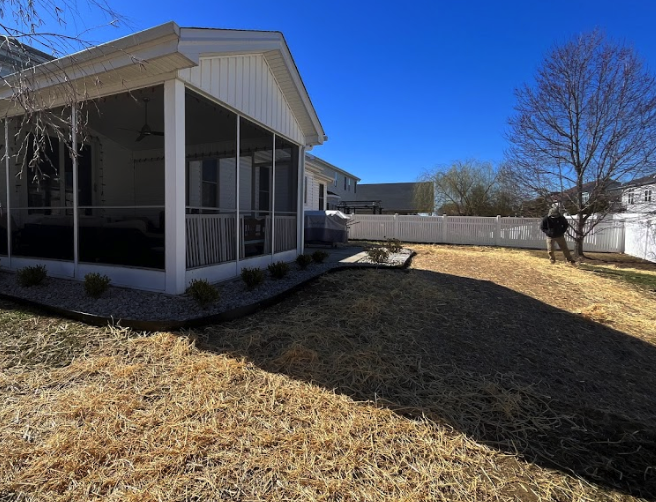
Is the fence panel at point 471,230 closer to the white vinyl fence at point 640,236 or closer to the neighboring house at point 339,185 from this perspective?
the white vinyl fence at point 640,236

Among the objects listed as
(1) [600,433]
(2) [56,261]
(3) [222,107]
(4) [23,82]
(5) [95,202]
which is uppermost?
(3) [222,107]

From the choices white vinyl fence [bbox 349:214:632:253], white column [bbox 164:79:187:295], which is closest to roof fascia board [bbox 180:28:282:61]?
white column [bbox 164:79:187:295]

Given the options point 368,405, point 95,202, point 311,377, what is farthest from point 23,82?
point 95,202

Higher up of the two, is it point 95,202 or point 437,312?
point 95,202

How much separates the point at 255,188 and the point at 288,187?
1.76 m

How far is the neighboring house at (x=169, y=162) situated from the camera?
14.8 feet

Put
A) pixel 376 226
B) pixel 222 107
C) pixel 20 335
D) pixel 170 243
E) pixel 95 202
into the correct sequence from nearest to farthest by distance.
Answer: pixel 20 335
pixel 170 243
pixel 222 107
pixel 95 202
pixel 376 226

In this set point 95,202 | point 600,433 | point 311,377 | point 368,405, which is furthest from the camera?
point 95,202

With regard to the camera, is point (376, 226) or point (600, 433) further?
point (376, 226)

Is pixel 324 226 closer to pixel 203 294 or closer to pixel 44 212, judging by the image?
pixel 44 212

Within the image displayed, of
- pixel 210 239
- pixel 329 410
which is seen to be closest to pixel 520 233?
pixel 210 239

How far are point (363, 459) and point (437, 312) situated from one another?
10.2 ft

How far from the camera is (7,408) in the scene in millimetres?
2494

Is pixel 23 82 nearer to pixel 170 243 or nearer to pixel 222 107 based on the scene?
pixel 170 243
